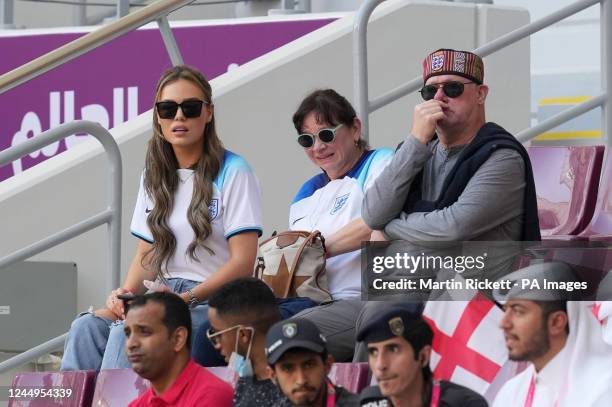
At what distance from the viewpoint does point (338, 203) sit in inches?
201

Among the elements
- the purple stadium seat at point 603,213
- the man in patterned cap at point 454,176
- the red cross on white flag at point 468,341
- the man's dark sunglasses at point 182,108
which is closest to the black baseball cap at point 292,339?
the red cross on white flag at point 468,341

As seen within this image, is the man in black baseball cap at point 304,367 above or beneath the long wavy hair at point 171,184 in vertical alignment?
beneath

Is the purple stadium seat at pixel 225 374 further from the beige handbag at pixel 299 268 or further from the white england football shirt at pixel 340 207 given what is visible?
the white england football shirt at pixel 340 207

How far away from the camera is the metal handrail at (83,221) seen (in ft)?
19.1

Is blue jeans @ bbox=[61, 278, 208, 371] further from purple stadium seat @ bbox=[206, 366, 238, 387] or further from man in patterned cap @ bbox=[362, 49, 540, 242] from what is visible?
man in patterned cap @ bbox=[362, 49, 540, 242]

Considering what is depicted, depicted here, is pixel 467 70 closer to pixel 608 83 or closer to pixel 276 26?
pixel 608 83

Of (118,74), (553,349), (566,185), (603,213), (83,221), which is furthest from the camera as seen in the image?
(118,74)

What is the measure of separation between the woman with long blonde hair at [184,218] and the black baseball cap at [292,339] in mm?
1063

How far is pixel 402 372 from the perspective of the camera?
3.55 metres

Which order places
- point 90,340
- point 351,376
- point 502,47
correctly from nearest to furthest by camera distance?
point 351,376 < point 90,340 < point 502,47

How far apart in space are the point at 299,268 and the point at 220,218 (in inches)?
14.1

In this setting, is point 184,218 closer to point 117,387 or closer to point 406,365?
point 117,387

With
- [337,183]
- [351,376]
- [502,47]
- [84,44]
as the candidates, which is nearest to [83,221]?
[84,44]

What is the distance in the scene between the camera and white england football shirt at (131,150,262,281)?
197 inches
